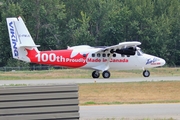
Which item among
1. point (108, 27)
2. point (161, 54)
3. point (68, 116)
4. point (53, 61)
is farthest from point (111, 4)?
point (68, 116)

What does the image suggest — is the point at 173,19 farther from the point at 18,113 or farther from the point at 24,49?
the point at 18,113

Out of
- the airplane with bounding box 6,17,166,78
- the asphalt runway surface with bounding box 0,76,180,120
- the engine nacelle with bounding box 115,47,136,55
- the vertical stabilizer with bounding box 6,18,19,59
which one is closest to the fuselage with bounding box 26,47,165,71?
the airplane with bounding box 6,17,166,78

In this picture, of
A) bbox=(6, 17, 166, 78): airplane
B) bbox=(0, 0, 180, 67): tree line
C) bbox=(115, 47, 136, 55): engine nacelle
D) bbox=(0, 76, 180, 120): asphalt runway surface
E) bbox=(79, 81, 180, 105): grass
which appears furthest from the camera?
bbox=(0, 0, 180, 67): tree line

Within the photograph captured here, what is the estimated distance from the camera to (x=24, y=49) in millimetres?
37844

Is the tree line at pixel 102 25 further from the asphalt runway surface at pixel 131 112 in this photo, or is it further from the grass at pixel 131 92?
the asphalt runway surface at pixel 131 112

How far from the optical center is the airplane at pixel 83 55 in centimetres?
3778

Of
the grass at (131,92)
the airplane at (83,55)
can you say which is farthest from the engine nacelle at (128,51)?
the grass at (131,92)

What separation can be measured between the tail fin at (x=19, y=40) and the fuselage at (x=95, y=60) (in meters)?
0.44

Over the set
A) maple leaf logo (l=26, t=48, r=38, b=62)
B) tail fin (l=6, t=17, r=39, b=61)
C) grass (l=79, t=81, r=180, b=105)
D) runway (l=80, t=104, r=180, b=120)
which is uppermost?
tail fin (l=6, t=17, r=39, b=61)

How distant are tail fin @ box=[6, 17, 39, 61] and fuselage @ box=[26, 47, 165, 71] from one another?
443 millimetres

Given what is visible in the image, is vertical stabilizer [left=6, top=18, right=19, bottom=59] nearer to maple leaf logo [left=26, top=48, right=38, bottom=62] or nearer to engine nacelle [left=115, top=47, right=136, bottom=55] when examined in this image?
maple leaf logo [left=26, top=48, right=38, bottom=62]

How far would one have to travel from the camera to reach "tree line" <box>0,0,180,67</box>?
7106 centimetres

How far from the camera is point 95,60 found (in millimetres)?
38688

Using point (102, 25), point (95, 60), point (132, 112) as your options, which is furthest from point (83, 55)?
point (102, 25)
